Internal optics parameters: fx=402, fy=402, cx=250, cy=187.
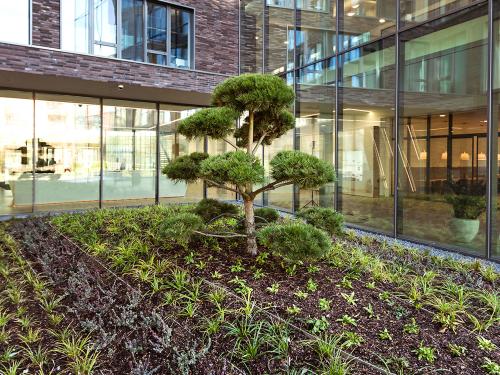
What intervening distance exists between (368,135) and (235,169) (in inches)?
205

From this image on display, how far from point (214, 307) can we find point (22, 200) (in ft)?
30.7

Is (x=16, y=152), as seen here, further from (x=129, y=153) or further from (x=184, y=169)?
(x=184, y=169)

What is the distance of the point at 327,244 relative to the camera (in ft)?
13.7

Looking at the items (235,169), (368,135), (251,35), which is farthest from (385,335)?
(251,35)

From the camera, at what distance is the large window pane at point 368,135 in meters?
8.01

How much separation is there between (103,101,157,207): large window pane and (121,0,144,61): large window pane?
208 cm

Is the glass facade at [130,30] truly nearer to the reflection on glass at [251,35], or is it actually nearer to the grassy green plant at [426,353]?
the reflection on glass at [251,35]

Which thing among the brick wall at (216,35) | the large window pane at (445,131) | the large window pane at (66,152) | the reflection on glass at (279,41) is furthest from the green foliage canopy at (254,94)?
the large window pane at (66,152)

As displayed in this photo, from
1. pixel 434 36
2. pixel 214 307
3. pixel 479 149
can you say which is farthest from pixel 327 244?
pixel 434 36

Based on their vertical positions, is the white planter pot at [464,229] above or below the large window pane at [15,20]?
below

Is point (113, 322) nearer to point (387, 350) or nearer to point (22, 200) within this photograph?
point (387, 350)

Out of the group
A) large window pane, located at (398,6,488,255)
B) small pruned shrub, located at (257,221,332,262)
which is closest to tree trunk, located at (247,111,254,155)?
small pruned shrub, located at (257,221,332,262)

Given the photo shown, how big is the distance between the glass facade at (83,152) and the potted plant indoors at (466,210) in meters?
8.83

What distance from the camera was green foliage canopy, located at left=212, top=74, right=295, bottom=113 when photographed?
462 cm
